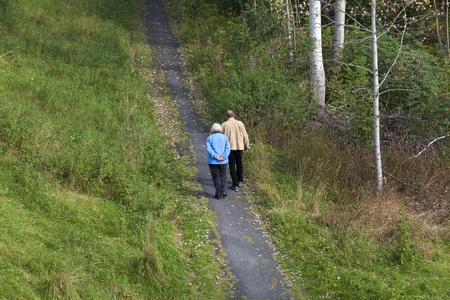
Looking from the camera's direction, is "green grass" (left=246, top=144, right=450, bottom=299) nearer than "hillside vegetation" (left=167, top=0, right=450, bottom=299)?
Yes

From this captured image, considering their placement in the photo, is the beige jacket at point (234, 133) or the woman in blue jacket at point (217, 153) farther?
the beige jacket at point (234, 133)

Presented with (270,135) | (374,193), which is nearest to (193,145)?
(270,135)

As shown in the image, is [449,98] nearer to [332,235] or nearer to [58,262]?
[332,235]

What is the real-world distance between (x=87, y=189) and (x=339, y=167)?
5.57m

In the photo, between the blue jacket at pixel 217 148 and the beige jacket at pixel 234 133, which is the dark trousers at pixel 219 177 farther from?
the beige jacket at pixel 234 133

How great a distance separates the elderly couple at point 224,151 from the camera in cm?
880

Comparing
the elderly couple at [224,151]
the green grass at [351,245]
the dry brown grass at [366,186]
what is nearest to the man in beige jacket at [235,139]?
the elderly couple at [224,151]

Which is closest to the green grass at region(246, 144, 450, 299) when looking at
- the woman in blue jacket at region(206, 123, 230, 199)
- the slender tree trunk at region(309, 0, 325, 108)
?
the woman in blue jacket at region(206, 123, 230, 199)

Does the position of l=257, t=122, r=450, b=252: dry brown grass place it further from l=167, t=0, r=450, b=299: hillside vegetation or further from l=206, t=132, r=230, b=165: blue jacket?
l=206, t=132, r=230, b=165: blue jacket

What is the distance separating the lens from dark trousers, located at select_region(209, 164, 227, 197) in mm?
8875

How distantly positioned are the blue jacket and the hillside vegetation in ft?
4.24

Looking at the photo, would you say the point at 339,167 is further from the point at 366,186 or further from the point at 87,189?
the point at 87,189

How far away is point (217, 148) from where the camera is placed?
879 centimetres

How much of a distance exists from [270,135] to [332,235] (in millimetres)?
4364
